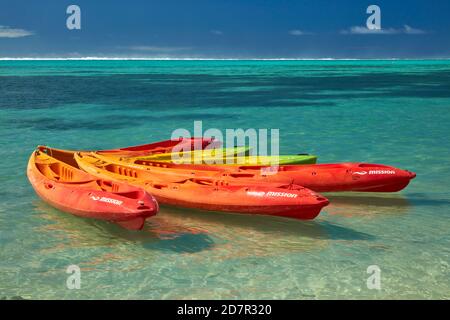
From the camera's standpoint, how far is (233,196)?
29.7 feet

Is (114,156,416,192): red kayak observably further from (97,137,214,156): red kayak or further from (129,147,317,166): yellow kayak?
(97,137,214,156): red kayak

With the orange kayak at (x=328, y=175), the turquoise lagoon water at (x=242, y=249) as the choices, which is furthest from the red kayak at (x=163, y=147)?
the turquoise lagoon water at (x=242, y=249)

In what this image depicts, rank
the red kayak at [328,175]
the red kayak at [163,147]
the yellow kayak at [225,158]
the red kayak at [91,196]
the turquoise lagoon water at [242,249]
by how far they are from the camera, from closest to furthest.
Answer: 1. the turquoise lagoon water at [242,249]
2. the red kayak at [91,196]
3. the red kayak at [328,175]
4. the yellow kayak at [225,158]
5. the red kayak at [163,147]

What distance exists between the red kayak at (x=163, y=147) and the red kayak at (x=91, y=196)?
5.71 ft

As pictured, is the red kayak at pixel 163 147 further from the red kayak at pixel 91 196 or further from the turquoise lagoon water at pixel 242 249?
the turquoise lagoon water at pixel 242 249

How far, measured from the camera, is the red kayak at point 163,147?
12.4m

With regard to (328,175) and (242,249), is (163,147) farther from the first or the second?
(242,249)

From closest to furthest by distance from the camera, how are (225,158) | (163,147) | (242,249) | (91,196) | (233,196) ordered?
(242,249), (91,196), (233,196), (225,158), (163,147)

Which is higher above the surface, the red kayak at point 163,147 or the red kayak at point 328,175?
the red kayak at point 163,147

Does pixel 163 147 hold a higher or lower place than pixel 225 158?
higher

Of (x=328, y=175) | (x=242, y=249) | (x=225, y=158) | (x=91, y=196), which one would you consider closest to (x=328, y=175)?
(x=328, y=175)

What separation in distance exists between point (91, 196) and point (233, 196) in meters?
2.55

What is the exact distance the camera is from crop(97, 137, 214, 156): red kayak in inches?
486

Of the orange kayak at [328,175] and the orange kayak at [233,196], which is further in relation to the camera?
the orange kayak at [328,175]
